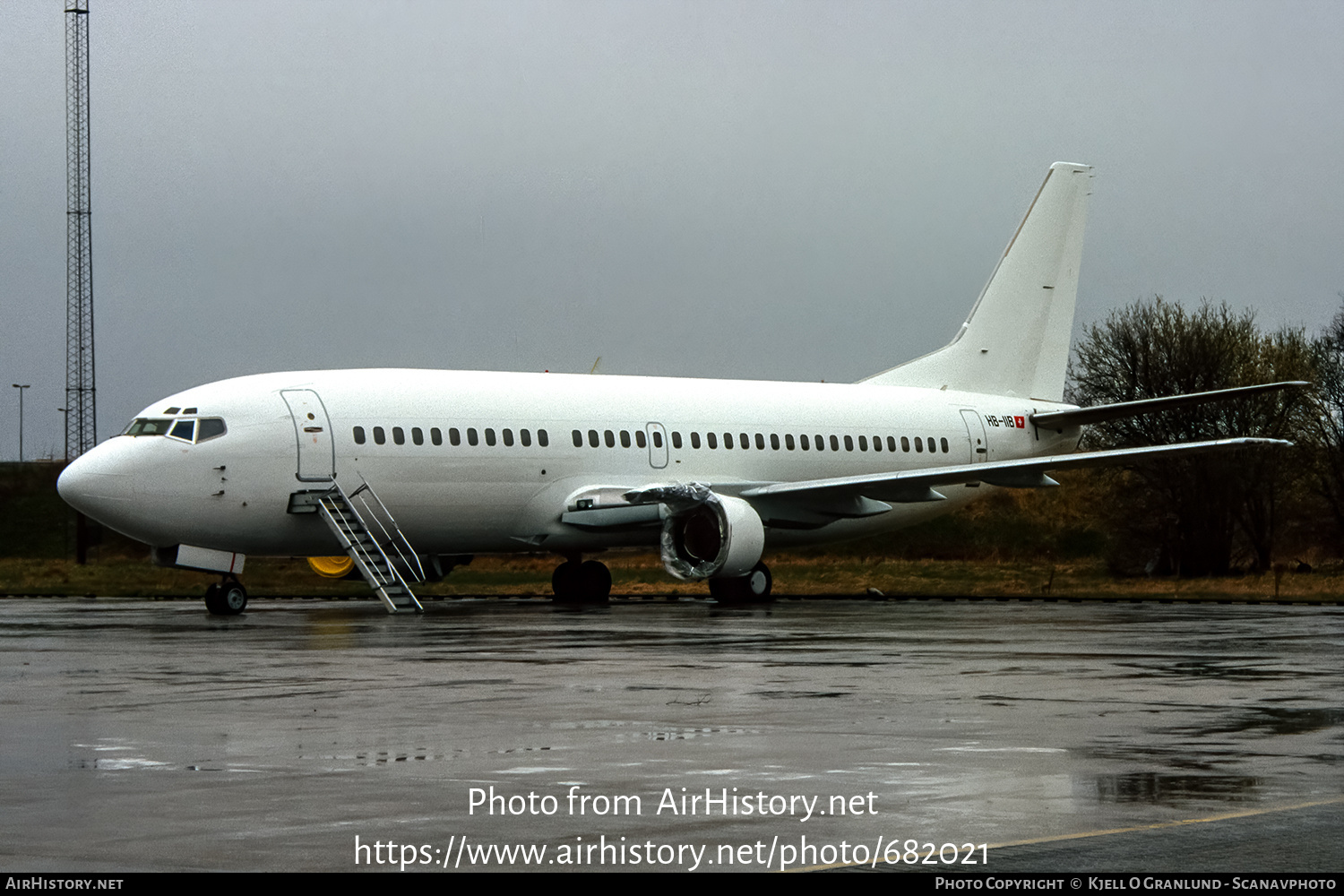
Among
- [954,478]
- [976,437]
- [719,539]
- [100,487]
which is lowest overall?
[719,539]

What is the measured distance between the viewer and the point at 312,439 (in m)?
27.4

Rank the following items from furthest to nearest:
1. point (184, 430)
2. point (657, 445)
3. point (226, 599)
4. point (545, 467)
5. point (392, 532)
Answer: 1. point (657, 445)
2. point (545, 467)
3. point (392, 532)
4. point (184, 430)
5. point (226, 599)

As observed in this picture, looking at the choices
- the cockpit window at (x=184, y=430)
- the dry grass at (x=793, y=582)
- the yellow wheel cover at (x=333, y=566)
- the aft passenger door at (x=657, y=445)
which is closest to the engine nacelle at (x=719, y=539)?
the aft passenger door at (x=657, y=445)

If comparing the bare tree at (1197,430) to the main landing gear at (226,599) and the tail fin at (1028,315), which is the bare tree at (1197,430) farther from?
the main landing gear at (226,599)

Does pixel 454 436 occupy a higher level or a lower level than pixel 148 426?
lower

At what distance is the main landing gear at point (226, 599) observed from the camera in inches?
1043

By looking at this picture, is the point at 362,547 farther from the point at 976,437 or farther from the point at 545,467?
the point at 976,437

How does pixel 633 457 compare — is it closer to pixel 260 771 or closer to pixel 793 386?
pixel 793 386

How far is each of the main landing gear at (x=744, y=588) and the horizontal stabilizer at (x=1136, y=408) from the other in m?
7.21

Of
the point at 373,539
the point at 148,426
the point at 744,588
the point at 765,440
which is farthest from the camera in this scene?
the point at 765,440

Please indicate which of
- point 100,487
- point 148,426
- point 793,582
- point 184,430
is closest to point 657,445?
A: point 184,430

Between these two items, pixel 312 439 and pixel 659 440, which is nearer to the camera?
pixel 312 439

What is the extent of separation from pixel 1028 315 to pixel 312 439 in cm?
1823

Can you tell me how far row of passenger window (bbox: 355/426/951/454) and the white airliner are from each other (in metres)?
0.03
